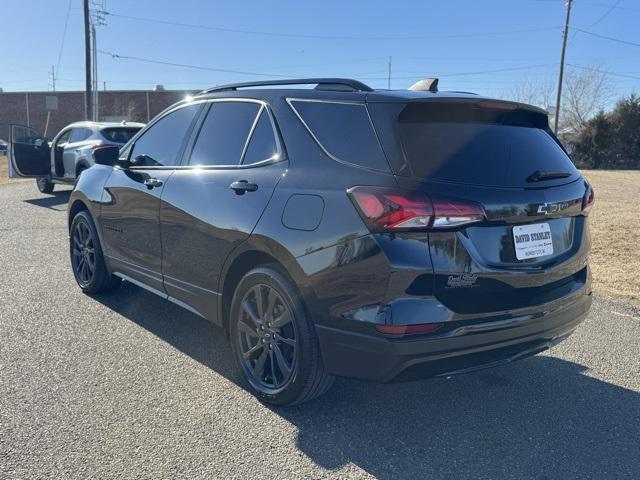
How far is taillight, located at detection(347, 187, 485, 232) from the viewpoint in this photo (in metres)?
2.48

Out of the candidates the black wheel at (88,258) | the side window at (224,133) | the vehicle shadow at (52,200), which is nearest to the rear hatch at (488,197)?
the side window at (224,133)

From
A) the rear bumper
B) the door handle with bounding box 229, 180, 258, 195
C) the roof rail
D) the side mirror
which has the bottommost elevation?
the rear bumper

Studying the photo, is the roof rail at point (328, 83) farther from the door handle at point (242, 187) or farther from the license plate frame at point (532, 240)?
the license plate frame at point (532, 240)

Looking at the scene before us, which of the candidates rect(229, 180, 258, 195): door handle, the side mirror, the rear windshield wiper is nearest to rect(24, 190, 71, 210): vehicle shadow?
the side mirror

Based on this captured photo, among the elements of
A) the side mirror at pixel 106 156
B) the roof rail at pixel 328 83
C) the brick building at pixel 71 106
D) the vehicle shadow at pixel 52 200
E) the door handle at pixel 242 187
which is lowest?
the vehicle shadow at pixel 52 200

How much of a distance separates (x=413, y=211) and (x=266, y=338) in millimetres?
1266

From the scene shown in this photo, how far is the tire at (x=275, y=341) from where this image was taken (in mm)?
2918

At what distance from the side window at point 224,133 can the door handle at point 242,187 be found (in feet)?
0.72

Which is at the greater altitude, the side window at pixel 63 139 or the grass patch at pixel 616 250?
the side window at pixel 63 139

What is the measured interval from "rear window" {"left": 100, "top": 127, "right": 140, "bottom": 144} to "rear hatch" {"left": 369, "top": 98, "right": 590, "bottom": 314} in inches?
399

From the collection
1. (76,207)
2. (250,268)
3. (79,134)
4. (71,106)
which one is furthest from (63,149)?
(71,106)

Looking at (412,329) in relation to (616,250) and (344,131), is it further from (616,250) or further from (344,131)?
(616,250)

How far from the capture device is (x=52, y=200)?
12.6 m

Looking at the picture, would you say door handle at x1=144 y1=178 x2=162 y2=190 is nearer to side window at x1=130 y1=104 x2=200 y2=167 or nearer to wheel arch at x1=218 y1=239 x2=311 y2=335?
side window at x1=130 y1=104 x2=200 y2=167
